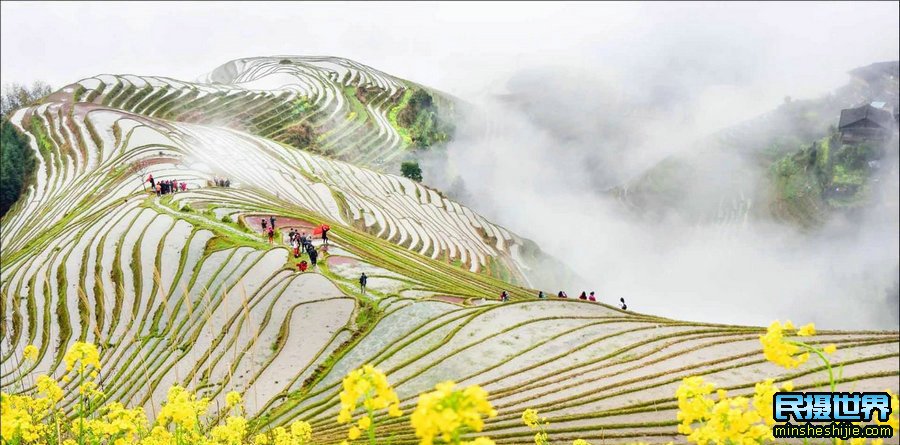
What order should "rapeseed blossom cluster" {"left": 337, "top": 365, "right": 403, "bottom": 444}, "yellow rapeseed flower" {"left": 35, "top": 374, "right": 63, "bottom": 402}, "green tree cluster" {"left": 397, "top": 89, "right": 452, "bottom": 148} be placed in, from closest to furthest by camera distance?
→ "rapeseed blossom cluster" {"left": 337, "top": 365, "right": 403, "bottom": 444} < "yellow rapeseed flower" {"left": 35, "top": 374, "right": 63, "bottom": 402} < "green tree cluster" {"left": 397, "top": 89, "right": 452, "bottom": 148}

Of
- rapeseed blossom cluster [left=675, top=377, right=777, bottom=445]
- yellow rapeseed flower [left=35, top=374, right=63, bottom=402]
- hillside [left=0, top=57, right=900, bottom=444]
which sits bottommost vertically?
yellow rapeseed flower [left=35, top=374, right=63, bottom=402]

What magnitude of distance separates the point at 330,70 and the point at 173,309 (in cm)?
8385

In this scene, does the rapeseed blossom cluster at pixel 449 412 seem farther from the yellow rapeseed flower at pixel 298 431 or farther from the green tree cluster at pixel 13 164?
the green tree cluster at pixel 13 164

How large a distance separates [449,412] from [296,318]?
682 inches

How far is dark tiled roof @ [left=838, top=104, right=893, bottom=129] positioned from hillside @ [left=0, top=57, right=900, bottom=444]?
83.1 m

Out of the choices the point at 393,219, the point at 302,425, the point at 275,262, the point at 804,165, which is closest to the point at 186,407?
the point at 302,425

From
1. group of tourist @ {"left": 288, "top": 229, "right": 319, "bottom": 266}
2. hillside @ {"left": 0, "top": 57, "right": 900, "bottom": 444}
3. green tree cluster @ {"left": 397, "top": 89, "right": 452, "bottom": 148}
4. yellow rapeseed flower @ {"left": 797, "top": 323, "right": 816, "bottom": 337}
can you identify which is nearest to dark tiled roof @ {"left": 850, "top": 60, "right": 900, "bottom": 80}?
green tree cluster @ {"left": 397, "top": 89, "right": 452, "bottom": 148}

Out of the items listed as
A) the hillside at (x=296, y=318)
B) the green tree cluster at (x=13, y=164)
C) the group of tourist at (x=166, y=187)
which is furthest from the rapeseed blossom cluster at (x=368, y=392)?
the green tree cluster at (x=13, y=164)

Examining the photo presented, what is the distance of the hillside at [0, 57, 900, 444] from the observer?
11.8 metres

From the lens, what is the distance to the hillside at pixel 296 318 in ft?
38.9

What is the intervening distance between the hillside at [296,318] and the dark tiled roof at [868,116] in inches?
3271

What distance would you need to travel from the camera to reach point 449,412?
234 cm

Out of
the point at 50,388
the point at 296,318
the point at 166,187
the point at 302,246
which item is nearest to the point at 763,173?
the point at 302,246

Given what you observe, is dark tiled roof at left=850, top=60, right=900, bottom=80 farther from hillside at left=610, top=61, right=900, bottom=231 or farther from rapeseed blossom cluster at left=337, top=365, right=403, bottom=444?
rapeseed blossom cluster at left=337, top=365, right=403, bottom=444
